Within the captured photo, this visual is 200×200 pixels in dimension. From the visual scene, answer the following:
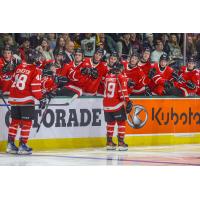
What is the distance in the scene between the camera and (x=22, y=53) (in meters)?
9.34

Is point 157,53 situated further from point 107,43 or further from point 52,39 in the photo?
point 52,39

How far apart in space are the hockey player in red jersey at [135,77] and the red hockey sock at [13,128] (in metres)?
1.56

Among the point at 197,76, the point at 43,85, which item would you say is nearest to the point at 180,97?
the point at 197,76

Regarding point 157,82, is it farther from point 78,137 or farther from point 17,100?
point 17,100

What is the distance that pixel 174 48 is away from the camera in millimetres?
9625

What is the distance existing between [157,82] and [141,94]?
0.27 metres

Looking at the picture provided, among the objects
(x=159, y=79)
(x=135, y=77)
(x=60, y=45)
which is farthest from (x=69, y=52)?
(x=159, y=79)

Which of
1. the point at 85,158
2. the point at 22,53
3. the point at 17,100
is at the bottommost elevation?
the point at 85,158

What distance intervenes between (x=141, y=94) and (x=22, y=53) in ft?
5.51

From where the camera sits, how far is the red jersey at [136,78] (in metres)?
9.53

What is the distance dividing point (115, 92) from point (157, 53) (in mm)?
772

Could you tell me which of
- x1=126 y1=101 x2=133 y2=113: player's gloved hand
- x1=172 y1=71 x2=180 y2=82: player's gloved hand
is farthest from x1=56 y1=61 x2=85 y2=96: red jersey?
x1=172 y1=71 x2=180 y2=82: player's gloved hand

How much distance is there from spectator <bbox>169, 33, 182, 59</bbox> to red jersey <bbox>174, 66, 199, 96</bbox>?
0.18 m

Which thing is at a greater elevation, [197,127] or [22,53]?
[22,53]
